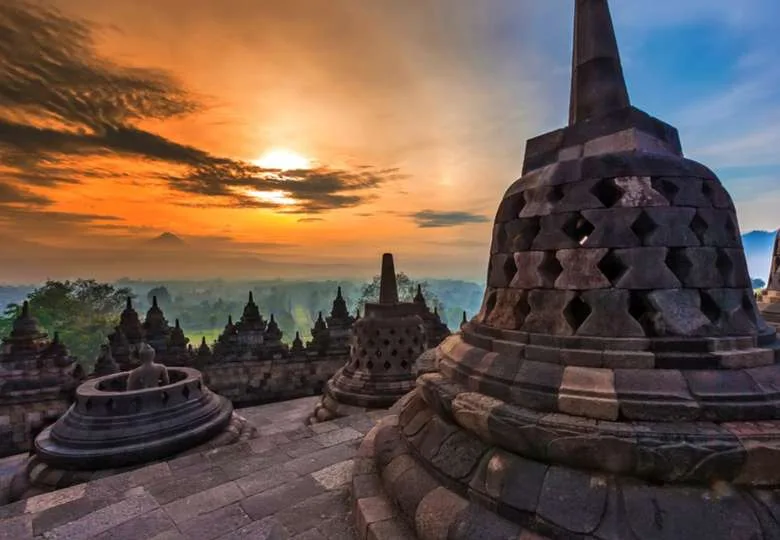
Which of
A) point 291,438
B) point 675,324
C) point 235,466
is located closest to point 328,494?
point 235,466

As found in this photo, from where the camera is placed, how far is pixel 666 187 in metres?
2.83

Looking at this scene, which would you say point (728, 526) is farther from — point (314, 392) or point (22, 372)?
point (22, 372)

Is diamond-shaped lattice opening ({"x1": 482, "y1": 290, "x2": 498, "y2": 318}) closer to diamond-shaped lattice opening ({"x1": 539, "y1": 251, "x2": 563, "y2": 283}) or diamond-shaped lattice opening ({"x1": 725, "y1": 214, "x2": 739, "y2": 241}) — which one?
diamond-shaped lattice opening ({"x1": 539, "y1": 251, "x2": 563, "y2": 283})

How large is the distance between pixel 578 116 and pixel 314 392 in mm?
14079

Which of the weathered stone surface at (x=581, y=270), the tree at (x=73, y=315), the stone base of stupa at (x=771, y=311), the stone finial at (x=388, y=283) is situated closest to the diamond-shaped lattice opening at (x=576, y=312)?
the weathered stone surface at (x=581, y=270)

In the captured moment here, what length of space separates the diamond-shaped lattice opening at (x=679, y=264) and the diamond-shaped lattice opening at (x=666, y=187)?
37cm

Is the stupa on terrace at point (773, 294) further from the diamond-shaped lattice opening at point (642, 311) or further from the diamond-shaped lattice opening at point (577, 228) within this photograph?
the diamond-shaped lattice opening at point (577, 228)

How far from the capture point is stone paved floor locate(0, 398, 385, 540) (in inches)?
130

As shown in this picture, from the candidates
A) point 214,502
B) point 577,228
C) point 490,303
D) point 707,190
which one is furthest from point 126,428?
point 707,190

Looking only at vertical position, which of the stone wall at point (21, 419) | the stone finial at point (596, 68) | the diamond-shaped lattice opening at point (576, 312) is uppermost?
the stone finial at point (596, 68)

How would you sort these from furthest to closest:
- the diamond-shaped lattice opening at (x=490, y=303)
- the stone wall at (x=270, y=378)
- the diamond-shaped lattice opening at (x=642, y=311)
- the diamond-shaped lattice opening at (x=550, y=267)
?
1. the stone wall at (x=270, y=378)
2. the diamond-shaped lattice opening at (x=490, y=303)
3. the diamond-shaped lattice opening at (x=550, y=267)
4. the diamond-shaped lattice opening at (x=642, y=311)

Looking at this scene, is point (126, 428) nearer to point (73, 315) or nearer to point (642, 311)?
point (642, 311)

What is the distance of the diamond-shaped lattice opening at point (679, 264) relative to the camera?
270 cm

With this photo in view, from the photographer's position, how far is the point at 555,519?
7.11 feet
